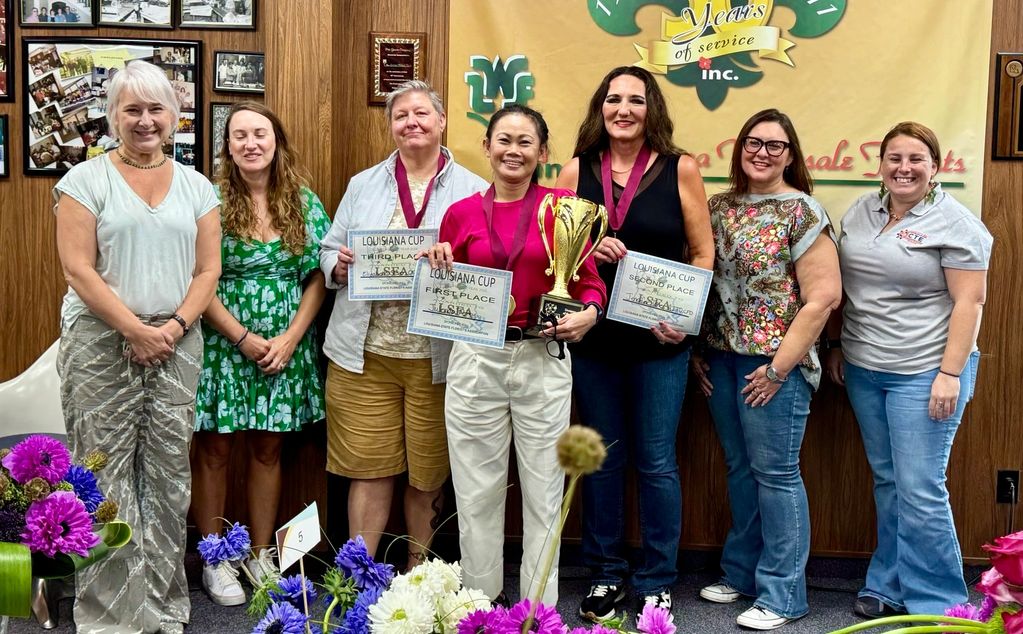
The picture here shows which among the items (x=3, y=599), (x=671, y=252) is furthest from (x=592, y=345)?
(x=3, y=599)

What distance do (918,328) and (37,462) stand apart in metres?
2.43

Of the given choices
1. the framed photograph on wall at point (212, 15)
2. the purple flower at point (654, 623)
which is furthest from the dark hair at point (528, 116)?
the purple flower at point (654, 623)

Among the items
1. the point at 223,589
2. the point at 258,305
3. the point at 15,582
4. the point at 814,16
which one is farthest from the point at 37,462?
the point at 814,16

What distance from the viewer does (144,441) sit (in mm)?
2727

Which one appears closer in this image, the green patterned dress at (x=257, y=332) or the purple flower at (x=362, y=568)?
the purple flower at (x=362, y=568)

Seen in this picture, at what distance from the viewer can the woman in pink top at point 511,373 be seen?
2.58m

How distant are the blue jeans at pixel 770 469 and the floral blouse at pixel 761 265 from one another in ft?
0.21

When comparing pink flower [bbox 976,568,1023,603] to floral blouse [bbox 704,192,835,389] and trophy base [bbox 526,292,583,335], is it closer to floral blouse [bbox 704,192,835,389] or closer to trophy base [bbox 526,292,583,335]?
trophy base [bbox 526,292,583,335]

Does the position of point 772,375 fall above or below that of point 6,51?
below

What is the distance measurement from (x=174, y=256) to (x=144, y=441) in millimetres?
517

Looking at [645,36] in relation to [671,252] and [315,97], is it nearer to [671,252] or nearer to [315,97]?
[671,252]

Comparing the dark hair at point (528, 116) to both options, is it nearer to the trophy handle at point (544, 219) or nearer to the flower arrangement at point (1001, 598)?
the trophy handle at point (544, 219)

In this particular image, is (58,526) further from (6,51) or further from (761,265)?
(6,51)

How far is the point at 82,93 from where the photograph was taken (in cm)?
329
